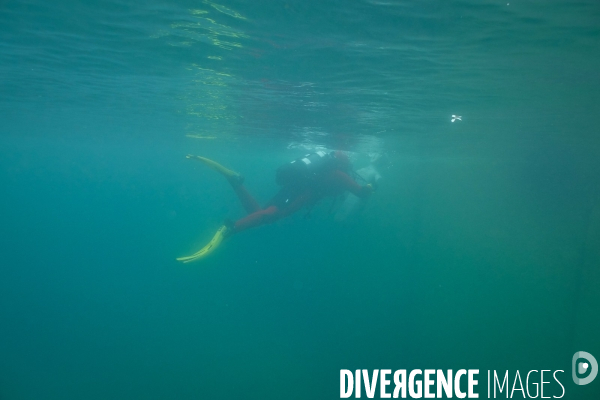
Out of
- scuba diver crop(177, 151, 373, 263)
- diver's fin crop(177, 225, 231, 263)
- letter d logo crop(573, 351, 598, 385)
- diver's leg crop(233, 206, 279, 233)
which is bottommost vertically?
letter d logo crop(573, 351, 598, 385)

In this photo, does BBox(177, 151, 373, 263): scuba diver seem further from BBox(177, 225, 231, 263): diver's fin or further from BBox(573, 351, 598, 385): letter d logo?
BBox(573, 351, 598, 385): letter d logo

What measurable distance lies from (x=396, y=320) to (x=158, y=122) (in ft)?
83.6

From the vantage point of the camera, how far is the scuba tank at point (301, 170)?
551 inches

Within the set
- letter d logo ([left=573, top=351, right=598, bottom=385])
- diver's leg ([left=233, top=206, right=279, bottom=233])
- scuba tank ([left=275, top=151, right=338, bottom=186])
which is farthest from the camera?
letter d logo ([left=573, top=351, right=598, bottom=385])

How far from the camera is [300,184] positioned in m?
14.3

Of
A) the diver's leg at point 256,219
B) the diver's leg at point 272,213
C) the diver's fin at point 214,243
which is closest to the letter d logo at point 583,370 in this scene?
the diver's leg at point 272,213

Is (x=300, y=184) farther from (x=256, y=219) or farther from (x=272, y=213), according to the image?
(x=256, y=219)

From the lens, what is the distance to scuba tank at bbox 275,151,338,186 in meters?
14.0

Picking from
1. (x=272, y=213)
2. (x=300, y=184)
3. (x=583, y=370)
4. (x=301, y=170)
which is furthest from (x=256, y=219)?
(x=583, y=370)

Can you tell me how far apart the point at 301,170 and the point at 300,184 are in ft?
2.01

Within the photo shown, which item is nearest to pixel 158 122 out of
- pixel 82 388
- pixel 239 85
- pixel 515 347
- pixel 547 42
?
pixel 239 85

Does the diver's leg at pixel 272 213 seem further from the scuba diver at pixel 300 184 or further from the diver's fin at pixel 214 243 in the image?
the diver's fin at pixel 214 243

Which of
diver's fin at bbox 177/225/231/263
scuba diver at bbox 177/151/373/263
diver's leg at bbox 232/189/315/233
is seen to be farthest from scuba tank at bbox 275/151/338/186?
diver's fin at bbox 177/225/231/263

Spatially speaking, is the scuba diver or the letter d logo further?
the letter d logo
